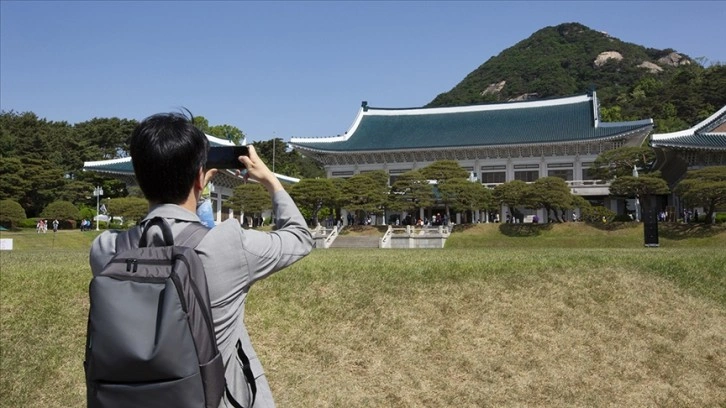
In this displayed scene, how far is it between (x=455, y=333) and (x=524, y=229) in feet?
81.0

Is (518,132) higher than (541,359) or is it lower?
higher

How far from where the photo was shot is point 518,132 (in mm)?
44688

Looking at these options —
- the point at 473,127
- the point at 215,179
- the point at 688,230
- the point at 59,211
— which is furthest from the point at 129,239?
the point at 473,127

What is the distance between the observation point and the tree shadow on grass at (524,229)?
1190 inches

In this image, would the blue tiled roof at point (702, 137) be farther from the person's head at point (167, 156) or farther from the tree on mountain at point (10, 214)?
the tree on mountain at point (10, 214)

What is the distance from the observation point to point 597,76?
96500 millimetres

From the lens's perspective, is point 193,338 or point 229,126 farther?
point 229,126

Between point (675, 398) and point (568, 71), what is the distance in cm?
10169

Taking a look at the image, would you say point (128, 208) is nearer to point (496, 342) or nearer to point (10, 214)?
point (10, 214)

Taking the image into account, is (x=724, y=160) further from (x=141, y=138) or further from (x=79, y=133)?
(x=79, y=133)

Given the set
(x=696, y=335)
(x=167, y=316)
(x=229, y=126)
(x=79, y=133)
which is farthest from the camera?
(x=229, y=126)

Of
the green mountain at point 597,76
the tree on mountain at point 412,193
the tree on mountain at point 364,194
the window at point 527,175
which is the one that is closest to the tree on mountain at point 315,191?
the tree on mountain at point 364,194

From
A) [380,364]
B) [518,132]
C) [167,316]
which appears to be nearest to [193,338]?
[167,316]

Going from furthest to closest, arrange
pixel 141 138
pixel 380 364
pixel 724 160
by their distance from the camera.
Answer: pixel 724 160
pixel 380 364
pixel 141 138
